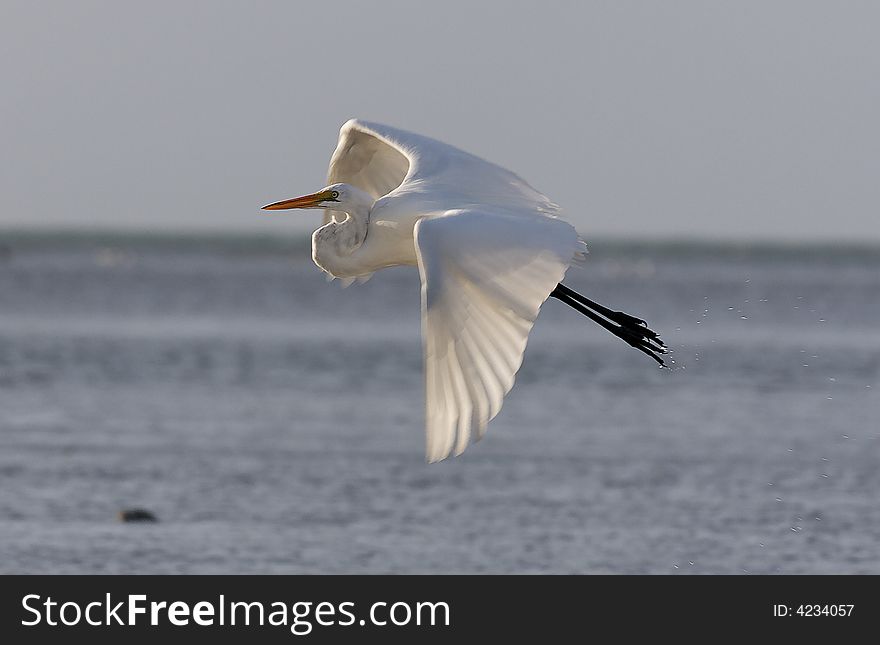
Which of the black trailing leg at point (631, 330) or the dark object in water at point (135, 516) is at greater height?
the black trailing leg at point (631, 330)

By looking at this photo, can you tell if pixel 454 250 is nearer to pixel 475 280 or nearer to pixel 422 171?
pixel 475 280

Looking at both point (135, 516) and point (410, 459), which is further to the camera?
point (410, 459)

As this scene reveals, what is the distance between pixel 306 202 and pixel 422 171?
60 centimetres

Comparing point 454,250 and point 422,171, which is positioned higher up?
point 422,171

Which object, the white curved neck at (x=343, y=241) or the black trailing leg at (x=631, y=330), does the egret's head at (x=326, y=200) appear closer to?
the white curved neck at (x=343, y=241)

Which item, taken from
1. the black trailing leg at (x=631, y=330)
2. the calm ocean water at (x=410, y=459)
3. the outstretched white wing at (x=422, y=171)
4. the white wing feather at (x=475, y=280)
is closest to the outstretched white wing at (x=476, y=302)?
the white wing feather at (x=475, y=280)

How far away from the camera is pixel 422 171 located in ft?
26.7

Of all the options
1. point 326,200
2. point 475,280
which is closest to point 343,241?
point 326,200

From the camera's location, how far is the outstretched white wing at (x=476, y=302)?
5.63 meters

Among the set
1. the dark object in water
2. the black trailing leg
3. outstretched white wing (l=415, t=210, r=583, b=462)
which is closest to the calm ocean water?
the dark object in water

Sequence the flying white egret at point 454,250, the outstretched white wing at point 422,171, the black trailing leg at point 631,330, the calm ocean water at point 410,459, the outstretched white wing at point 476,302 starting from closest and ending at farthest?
1. the outstretched white wing at point 476,302
2. the flying white egret at point 454,250
3. the outstretched white wing at point 422,171
4. the black trailing leg at point 631,330
5. the calm ocean water at point 410,459

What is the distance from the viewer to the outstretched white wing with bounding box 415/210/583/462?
563 centimetres

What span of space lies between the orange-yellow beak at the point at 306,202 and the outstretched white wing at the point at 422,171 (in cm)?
15
